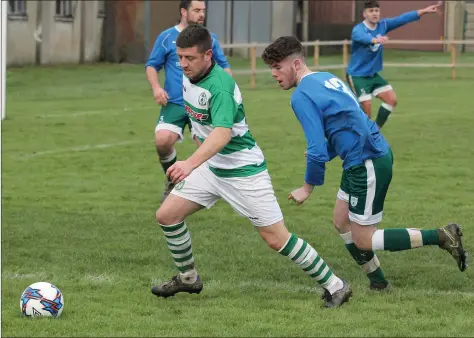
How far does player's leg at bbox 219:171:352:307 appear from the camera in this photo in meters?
7.41

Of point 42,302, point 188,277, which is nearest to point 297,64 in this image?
point 188,277

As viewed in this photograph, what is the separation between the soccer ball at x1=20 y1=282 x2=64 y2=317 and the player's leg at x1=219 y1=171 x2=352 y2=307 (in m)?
1.33

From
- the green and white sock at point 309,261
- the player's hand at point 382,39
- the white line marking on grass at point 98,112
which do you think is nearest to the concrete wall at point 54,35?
the white line marking on grass at point 98,112

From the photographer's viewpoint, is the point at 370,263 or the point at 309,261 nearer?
the point at 309,261

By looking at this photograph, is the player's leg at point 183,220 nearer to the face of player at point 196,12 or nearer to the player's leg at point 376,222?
the player's leg at point 376,222

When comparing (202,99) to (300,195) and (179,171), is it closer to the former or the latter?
(179,171)

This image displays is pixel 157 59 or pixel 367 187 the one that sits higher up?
pixel 157 59

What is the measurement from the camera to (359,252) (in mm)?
7930

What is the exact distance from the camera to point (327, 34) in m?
45.6

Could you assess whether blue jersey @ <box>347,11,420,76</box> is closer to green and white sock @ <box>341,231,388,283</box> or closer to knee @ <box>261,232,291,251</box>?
green and white sock @ <box>341,231,388,283</box>

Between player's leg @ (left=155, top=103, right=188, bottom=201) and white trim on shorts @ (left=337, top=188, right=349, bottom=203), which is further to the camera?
player's leg @ (left=155, top=103, right=188, bottom=201)

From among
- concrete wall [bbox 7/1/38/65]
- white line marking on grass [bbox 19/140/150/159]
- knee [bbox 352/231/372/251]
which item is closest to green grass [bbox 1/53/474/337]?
white line marking on grass [bbox 19/140/150/159]

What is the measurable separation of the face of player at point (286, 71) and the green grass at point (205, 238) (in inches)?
56.1

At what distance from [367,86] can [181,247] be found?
10529 mm
